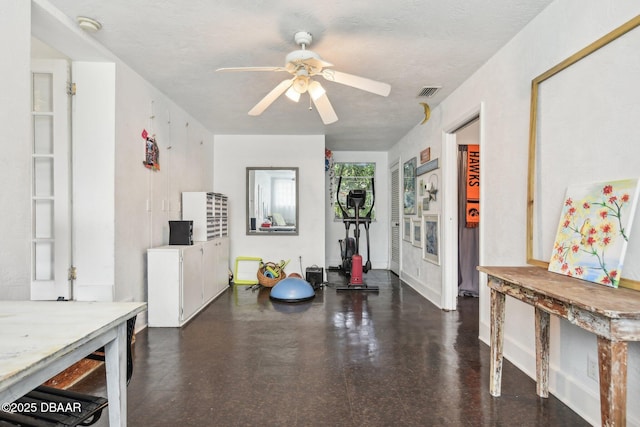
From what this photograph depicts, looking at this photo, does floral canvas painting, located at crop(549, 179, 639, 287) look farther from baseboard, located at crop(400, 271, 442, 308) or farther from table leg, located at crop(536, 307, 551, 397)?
baseboard, located at crop(400, 271, 442, 308)

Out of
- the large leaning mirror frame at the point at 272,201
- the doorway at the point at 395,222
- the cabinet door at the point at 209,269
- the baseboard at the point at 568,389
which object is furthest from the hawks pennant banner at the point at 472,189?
the cabinet door at the point at 209,269

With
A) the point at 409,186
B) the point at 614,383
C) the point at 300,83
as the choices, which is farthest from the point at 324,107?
the point at 409,186

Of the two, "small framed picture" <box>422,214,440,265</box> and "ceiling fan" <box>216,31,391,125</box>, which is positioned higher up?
"ceiling fan" <box>216,31,391,125</box>

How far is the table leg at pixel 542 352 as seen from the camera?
2084mm

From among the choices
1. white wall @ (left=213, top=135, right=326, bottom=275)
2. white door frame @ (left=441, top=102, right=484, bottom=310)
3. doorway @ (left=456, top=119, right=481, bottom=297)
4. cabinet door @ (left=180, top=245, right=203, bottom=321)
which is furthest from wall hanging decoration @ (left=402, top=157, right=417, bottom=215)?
cabinet door @ (left=180, top=245, right=203, bottom=321)

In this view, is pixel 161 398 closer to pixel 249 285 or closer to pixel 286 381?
pixel 286 381

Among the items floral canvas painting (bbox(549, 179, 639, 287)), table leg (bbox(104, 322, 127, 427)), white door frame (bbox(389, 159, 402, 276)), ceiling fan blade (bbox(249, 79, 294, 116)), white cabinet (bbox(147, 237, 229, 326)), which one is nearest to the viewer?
table leg (bbox(104, 322, 127, 427))

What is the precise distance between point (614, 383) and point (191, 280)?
363cm

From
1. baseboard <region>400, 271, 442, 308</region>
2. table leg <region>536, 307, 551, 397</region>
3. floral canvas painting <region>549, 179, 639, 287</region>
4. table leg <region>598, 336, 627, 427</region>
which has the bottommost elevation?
baseboard <region>400, 271, 442, 308</region>

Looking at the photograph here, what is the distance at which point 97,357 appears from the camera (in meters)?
1.37

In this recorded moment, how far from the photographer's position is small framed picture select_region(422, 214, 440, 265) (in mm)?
4401

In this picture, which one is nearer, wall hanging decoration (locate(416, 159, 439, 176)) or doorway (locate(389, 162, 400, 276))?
wall hanging decoration (locate(416, 159, 439, 176))

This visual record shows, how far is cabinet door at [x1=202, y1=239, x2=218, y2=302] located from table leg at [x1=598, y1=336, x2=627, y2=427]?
12.8 feet

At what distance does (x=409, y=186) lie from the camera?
227 inches
